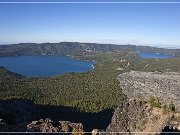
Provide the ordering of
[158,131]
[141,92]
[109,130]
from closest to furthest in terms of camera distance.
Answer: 1. [158,131]
2. [109,130]
3. [141,92]

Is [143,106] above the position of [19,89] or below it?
above

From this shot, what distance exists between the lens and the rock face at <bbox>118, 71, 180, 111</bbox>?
128 meters

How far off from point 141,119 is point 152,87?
114946 mm

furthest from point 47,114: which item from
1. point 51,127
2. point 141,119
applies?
point 141,119

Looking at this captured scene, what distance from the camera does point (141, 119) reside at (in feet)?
128

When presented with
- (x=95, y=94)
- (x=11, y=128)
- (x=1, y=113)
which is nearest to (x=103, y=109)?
(x=95, y=94)

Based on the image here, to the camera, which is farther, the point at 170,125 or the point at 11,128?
the point at 11,128

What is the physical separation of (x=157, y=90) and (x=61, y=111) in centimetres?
6751

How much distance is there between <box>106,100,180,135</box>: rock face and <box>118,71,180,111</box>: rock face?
251 ft

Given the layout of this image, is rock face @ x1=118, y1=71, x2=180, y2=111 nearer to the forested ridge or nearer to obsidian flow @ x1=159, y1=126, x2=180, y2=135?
the forested ridge

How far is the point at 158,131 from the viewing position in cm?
3509

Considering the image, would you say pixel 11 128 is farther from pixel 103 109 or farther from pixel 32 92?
pixel 32 92

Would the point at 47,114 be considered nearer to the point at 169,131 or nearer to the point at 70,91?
the point at 70,91

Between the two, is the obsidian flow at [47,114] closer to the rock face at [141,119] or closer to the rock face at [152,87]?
the rock face at [141,119]
